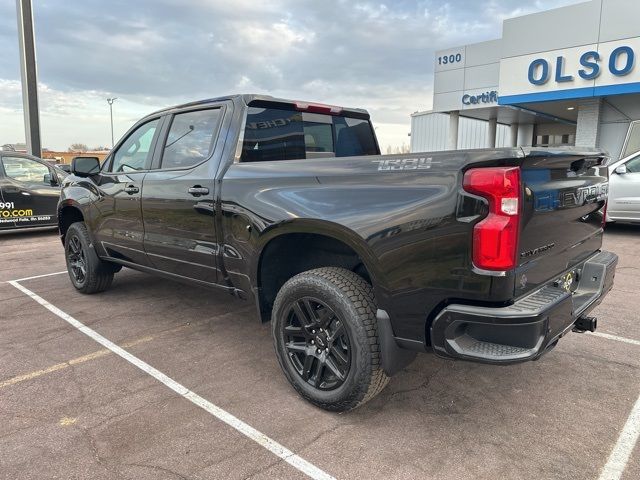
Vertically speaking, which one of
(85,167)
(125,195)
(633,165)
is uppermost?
(633,165)

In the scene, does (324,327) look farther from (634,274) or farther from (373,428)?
(634,274)

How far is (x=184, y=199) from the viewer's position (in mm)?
3645

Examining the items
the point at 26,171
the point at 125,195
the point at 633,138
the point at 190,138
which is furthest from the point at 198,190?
the point at 633,138

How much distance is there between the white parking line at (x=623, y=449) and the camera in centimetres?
229

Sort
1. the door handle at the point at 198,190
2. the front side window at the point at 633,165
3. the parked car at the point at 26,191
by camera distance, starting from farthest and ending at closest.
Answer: the front side window at the point at 633,165, the parked car at the point at 26,191, the door handle at the point at 198,190

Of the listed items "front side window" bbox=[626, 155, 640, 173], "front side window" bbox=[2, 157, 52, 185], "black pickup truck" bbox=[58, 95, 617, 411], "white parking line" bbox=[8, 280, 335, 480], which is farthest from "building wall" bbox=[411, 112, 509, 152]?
"white parking line" bbox=[8, 280, 335, 480]

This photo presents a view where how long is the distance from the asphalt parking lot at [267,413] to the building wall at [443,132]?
78.0ft

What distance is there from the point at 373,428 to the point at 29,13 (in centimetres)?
1544

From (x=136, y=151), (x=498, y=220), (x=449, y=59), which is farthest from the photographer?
(x=449, y=59)

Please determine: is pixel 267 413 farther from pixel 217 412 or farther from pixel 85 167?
pixel 85 167

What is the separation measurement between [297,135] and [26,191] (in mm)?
7510

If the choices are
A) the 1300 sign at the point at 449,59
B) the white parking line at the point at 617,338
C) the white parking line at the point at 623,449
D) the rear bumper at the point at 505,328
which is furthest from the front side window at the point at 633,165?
the 1300 sign at the point at 449,59

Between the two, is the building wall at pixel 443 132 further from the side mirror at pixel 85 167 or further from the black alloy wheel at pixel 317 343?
the black alloy wheel at pixel 317 343

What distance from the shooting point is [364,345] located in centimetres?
255
